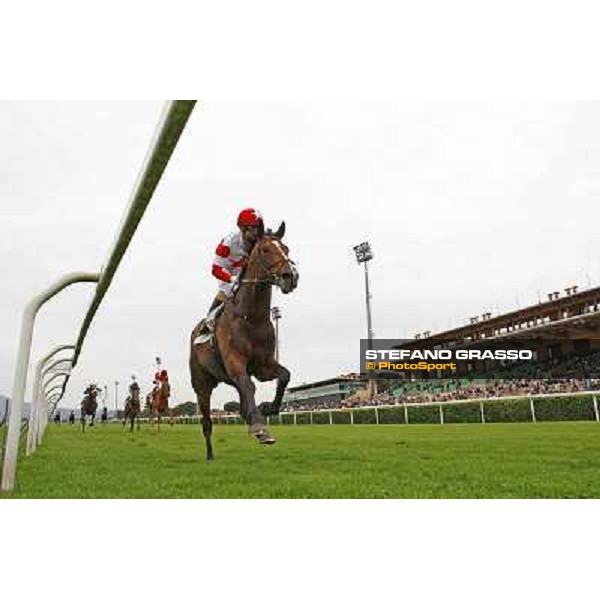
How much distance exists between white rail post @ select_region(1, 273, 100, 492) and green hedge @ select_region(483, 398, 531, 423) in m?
13.1

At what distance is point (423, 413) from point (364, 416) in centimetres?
203

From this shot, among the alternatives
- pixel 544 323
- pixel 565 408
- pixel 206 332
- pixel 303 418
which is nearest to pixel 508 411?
pixel 565 408

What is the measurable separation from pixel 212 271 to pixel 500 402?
41.6ft

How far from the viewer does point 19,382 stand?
3.99 metres

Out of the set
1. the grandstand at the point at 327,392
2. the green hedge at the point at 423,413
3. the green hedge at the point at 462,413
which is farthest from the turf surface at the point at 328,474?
the grandstand at the point at 327,392

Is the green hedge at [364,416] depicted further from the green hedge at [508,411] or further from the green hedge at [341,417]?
the green hedge at [508,411]

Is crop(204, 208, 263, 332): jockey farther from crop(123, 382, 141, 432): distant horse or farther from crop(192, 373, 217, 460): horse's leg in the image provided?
crop(123, 382, 141, 432): distant horse

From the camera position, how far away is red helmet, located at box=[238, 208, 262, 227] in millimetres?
4176

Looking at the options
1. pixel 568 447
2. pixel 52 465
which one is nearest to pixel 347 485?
pixel 52 465

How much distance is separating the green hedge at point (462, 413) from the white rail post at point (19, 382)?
44.2ft

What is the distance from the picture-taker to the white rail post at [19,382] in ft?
12.6

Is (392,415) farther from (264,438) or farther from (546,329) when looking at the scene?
(264,438)

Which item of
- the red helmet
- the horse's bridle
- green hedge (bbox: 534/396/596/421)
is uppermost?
the red helmet

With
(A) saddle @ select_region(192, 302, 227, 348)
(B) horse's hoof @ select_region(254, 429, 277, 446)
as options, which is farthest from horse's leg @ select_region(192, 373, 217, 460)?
(B) horse's hoof @ select_region(254, 429, 277, 446)
